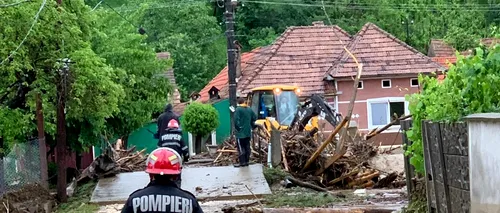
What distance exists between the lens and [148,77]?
30.9m

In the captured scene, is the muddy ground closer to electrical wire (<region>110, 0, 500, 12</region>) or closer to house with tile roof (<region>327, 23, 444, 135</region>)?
house with tile roof (<region>327, 23, 444, 135</region>)

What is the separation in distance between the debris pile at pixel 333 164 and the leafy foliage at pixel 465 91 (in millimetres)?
8681

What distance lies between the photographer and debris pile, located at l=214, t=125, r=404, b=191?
19.8 m

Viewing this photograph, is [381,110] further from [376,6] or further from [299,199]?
[299,199]

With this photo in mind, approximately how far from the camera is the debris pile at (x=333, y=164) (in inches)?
778

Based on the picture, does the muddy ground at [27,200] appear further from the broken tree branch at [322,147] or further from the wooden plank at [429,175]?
the wooden plank at [429,175]

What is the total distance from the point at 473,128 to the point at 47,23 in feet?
41.2

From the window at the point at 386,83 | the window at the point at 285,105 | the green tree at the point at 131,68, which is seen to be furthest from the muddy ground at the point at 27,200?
the window at the point at 386,83

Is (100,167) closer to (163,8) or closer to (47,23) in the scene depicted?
(47,23)

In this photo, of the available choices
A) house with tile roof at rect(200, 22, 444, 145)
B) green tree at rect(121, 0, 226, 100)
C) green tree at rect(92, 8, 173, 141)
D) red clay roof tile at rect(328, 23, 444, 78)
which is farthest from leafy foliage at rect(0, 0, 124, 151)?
green tree at rect(121, 0, 226, 100)

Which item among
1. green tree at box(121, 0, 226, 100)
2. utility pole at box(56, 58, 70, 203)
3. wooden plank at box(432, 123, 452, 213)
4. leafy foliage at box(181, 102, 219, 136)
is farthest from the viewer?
green tree at box(121, 0, 226, 100)

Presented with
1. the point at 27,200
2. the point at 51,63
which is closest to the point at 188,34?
the point at 51,63

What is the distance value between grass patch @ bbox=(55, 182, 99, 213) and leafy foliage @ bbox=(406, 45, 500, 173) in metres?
8.59

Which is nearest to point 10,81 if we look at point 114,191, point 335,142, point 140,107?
point 114,191
